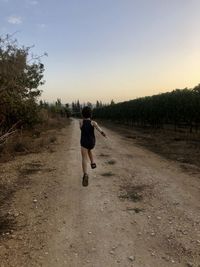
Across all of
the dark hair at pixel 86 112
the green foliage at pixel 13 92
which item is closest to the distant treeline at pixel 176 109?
the green foliage at pixel 13 92

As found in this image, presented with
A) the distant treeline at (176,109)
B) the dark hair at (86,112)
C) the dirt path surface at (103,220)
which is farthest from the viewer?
the distant treeline at (176,109)

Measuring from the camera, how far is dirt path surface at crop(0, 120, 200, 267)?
530 cm

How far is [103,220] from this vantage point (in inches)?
270

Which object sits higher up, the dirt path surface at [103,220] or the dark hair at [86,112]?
the dark hair at [86,112]

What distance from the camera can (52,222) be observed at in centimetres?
688

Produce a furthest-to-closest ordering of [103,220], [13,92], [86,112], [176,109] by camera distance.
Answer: [176,109], [13,92], [86,112], [103,220]

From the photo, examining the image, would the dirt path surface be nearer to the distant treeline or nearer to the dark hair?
the dark hair

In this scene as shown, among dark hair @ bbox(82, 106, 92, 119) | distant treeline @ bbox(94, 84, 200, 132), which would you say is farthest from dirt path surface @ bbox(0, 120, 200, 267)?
distant treeline @ bbox(94, 84, 200, 132)

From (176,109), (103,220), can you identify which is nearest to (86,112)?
(103,220)

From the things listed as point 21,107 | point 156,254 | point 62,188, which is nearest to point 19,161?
point 21,107

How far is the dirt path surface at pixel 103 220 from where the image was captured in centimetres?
530

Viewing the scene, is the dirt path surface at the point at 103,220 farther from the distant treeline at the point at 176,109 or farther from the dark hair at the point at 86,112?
the distant treeline at the point at 176,109

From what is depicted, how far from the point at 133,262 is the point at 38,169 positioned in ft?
26.3

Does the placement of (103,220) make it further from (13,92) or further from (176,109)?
(176,109)
